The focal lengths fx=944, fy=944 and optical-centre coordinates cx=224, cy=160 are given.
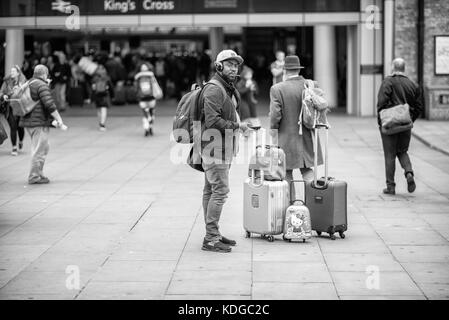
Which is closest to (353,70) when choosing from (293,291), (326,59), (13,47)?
(326,59)

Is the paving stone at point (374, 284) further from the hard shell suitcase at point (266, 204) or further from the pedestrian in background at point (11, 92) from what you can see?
the pedestrian in background at point (11, 92)

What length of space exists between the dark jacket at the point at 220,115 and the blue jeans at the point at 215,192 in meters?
0.11

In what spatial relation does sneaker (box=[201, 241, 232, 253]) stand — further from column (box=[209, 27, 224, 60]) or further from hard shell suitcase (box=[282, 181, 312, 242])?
column (box=[209, 27, 224, 60])

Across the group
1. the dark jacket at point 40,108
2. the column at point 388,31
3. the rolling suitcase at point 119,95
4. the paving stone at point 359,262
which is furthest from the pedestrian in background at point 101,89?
the paving stone at point 359,262

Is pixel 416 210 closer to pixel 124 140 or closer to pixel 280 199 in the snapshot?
pixel 280 199

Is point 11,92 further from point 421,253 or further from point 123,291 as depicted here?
point 123,291

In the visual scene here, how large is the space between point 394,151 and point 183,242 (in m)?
4.15

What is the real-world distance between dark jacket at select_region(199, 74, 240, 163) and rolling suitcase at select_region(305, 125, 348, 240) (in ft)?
3.43

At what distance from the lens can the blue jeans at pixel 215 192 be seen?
8.50 m

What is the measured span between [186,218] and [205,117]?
7.46 feet

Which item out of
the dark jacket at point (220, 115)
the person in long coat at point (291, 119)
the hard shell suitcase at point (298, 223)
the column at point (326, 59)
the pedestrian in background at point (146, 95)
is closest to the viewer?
the dark jacket at point (220, 115)

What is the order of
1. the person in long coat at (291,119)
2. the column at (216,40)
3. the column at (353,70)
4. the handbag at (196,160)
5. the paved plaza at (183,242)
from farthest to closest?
1. the column at (216,40)
2. the column at (353,70)
3. the person in long coat at (291,119)
4. the handbag at (196,160)
5. the paved plaza at (183,242)

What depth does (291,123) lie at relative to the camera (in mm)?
10078
